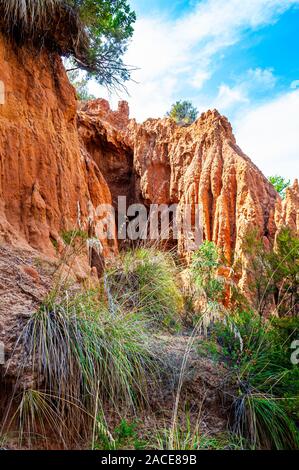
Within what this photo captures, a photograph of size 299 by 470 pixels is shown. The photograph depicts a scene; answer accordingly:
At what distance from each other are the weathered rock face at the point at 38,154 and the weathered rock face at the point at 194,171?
5.38 meters

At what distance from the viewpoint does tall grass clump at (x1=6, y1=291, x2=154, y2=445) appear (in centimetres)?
339

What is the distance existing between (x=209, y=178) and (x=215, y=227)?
6.35ft

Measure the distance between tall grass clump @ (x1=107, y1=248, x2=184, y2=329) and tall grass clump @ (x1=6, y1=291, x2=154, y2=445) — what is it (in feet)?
4.81

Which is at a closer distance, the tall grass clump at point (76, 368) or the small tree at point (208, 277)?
the tall grass clump at point (76, 368)

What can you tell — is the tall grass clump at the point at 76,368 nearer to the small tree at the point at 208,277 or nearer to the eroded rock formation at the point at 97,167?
the eroded rock formation at the point at 97,167

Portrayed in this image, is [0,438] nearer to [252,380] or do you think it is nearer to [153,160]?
[252,380]

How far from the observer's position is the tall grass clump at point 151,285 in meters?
5.86

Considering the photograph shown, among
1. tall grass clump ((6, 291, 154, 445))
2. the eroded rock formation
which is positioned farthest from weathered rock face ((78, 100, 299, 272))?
tall grass clump ((6, 291, 154, 445))

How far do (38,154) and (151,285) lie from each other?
3389mm

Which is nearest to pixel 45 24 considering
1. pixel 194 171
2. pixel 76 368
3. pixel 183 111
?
pixel 76 368

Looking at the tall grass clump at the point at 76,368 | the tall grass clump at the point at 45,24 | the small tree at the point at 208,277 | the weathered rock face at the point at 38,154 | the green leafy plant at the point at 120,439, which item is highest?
the tall grass clump at the point at 45,24

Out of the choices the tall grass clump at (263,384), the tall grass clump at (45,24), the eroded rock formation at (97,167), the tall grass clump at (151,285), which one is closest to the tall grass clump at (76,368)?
the tall grass clump at (263,384)

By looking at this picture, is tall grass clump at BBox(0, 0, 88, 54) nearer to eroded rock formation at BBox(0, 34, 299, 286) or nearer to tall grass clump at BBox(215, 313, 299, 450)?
eroded rock formation at BBox(0, 34, 299, 286)

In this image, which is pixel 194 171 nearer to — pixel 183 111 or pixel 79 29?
pixel 79 29
